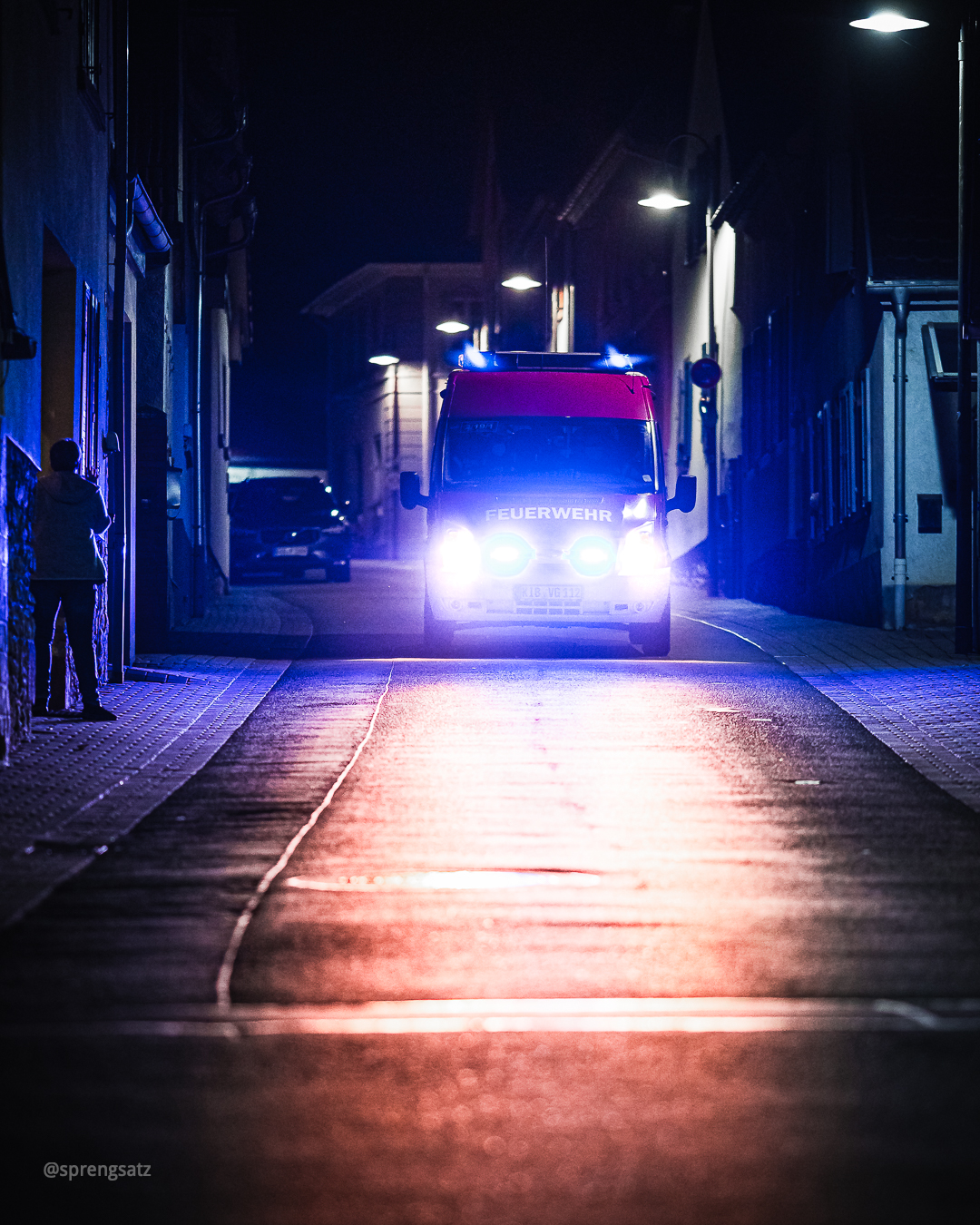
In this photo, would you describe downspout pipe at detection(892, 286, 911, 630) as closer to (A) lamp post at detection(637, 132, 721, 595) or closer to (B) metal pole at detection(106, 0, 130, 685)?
(A) lamp post at detection(637, 132, 721, 595)

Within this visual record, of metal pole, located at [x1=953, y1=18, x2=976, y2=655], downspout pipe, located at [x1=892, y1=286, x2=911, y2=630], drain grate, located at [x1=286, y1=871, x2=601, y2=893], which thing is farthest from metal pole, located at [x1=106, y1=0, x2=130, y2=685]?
downspout pipe, located at [x1=892, y1=286, x2=911, y2=630]

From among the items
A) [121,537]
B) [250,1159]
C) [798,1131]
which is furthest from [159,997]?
[121,537]

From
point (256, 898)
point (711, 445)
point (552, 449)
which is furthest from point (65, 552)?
point (711, 445)

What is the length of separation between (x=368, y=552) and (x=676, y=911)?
213 ft

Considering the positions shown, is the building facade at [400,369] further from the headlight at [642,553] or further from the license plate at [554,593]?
the license plate at [554,593]

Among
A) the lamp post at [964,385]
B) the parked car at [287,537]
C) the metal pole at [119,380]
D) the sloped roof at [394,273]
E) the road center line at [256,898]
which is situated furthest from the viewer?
the sloped roof at [394,273]

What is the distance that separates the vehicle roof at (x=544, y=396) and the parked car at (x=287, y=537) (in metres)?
20.8

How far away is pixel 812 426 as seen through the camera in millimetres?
28688

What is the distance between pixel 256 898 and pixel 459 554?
11.9m

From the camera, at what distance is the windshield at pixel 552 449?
1953 cm

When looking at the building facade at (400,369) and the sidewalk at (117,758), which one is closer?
the sidewalk at (117,758)

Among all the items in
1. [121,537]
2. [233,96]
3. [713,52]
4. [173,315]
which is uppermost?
[713,52]

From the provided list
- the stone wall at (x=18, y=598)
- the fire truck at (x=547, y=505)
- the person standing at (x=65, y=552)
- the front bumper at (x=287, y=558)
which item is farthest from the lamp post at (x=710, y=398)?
the stone wall at (x=18, y=598)

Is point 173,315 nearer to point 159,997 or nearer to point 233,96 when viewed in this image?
point 233,96
